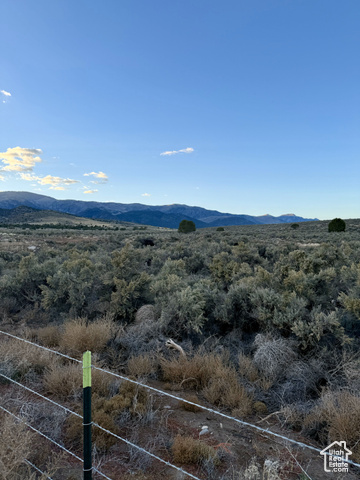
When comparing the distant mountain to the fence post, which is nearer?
the fence post

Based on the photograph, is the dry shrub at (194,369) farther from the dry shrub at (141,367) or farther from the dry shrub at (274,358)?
the dry shrub at (274,358)

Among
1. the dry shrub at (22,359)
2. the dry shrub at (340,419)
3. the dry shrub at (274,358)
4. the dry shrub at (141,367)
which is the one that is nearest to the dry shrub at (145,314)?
the dry shrub at (141,367)

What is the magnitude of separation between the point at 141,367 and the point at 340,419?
11.1 feet

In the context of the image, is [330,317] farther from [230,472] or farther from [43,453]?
[43,453]

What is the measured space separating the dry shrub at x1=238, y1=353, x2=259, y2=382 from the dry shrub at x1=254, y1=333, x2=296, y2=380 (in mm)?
132

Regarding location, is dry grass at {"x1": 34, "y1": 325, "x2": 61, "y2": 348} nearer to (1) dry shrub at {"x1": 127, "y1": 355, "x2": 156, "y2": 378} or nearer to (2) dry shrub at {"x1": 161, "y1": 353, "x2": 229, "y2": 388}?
(1) dry shrub at {"x1": 127, "y1": 355, "x2": 156, "y2": 378}

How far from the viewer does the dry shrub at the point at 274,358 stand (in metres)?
5.41

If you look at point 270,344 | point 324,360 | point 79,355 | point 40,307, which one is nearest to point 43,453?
point 79,355

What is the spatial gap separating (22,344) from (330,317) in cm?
621

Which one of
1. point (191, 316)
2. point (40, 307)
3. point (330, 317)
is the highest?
point (330, 317)

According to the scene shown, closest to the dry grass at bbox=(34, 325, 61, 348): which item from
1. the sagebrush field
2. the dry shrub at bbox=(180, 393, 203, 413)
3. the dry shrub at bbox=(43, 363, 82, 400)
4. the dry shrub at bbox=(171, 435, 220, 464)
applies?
the sagebrush field

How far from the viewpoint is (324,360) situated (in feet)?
17.9

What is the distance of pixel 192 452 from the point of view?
360 centimetres

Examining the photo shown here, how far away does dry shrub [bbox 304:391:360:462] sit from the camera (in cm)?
375
